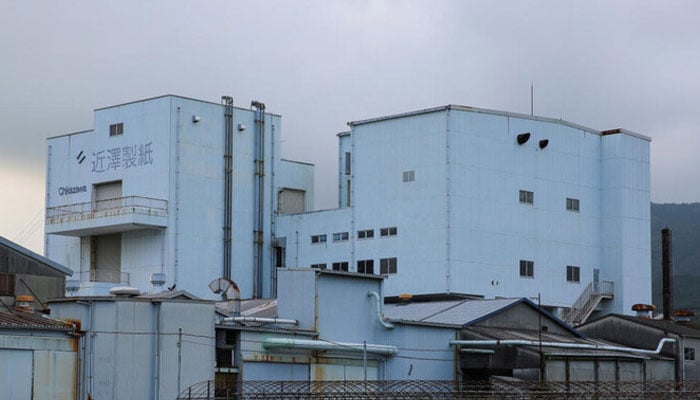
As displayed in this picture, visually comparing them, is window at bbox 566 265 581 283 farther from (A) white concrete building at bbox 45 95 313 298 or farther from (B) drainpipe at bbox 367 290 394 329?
(B) drainpipe at bbox 367 290 394 329

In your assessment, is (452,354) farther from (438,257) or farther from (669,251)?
(669,251)

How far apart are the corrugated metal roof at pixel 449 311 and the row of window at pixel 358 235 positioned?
1825cm

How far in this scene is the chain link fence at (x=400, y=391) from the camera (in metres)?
38.8

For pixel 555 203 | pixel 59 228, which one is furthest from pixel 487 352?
pixel 59 228

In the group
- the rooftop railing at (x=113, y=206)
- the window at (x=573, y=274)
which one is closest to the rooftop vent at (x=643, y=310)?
the window at (x=573, y=274)

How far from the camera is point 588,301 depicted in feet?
282

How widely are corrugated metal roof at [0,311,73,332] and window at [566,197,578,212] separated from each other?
50573 millimetres

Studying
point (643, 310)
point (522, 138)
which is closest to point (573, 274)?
point (522, 138)

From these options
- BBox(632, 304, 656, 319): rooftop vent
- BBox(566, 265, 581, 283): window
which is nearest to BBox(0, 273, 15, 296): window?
BBox(632, 304, 656, 319): rooftop vent

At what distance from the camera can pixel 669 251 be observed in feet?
281

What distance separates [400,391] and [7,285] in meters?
25.4

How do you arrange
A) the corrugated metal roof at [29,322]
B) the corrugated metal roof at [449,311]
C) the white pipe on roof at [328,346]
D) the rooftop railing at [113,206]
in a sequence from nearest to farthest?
1. the corrugated metal roof at [29,322]
2. the white pipe on roof at [328,346]
3. the corrugated metal roof at [449,311]
4. the rooftop railing at [113,206]

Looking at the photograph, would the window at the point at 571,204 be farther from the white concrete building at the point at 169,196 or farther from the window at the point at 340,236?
the white concrete building at the point at 169,196

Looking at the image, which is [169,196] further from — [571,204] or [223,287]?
[223,287]
